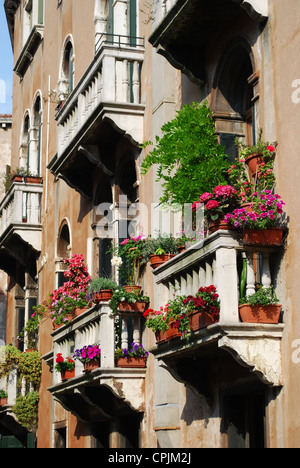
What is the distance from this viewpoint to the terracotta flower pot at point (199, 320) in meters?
7.88

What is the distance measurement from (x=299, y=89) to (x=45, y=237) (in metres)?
10.4

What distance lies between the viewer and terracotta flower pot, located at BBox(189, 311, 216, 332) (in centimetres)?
788

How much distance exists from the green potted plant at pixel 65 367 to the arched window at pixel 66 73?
19.2ft

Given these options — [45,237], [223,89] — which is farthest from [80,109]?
[45,237]

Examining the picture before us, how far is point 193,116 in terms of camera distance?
9.52m

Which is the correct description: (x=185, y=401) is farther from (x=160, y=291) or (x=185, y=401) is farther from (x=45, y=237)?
(x=45, y=237)

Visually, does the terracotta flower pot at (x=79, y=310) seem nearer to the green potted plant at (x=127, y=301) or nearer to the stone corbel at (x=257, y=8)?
the green potted plant at (x=127, y=301)

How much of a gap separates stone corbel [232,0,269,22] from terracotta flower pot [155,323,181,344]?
128 inches

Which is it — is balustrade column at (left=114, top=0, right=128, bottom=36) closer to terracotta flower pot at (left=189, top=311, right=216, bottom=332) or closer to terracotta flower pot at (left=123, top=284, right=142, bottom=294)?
terracotta flower pot at (left=123, top=284, right=142, bottom=294)

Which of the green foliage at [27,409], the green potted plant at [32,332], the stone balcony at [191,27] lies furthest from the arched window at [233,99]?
the green foliage at [27,409]

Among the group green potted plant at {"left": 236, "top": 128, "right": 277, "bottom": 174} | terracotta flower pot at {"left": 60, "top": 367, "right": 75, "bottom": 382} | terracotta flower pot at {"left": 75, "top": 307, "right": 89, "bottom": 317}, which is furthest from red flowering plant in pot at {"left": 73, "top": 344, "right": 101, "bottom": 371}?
green potted plant at {"left": 236, "top": 128, "right": 277, "bottom": 174}

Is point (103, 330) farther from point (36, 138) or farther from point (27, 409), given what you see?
point (36, 138)

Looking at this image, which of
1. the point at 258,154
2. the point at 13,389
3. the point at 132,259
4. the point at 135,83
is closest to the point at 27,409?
the point at 13,389
